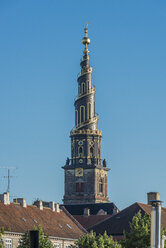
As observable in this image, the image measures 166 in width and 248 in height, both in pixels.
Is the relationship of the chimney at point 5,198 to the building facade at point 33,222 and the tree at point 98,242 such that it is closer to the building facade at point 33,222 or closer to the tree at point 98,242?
the building facade at point 33,222

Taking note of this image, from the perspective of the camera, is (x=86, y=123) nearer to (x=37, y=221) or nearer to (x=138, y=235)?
(x=37, y=221)

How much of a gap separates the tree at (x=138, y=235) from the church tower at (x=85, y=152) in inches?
3941

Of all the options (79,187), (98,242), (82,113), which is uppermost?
(82,113)

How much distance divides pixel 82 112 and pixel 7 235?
304 feet

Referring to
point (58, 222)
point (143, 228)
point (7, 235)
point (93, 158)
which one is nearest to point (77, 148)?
point (93, 158)

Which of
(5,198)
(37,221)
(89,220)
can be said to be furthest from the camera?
(89,220)

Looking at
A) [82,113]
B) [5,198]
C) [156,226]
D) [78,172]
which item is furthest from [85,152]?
[156,226]

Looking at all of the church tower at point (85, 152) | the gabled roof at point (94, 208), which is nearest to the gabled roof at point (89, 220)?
the gabled roof at point (94, 208)

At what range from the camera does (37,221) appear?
335ft

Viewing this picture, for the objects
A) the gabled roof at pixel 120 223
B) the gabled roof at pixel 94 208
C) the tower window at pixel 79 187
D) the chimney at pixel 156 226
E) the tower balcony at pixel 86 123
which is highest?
the tower balcony at pixel 86 123

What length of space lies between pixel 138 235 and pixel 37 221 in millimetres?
23934

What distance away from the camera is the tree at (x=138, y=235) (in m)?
80.6

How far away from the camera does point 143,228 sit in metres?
81.0

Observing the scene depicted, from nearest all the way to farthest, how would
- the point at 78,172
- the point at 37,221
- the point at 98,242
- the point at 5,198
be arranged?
the point at 98,242
the point at 5,198
the point at 37,221
the point at 78,172
